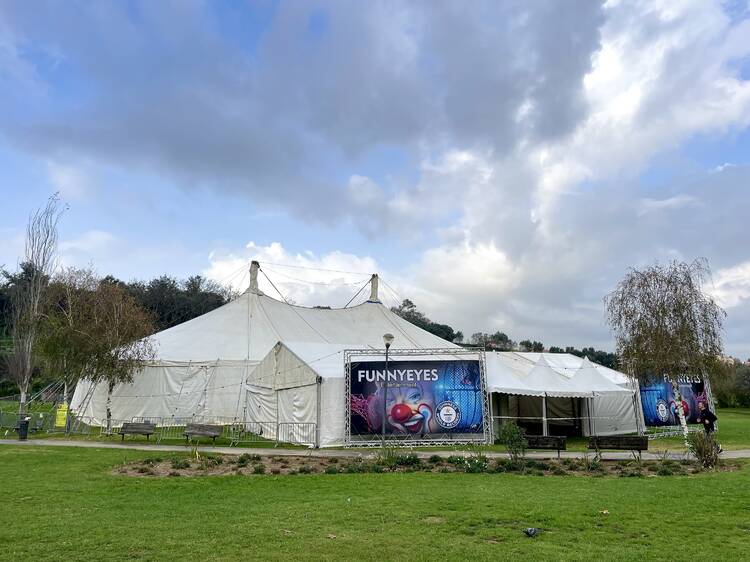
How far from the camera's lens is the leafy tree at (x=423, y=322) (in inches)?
3278

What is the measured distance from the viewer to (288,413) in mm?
20109

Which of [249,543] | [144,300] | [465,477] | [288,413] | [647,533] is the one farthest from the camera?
[144,300]

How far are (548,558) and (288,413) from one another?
1524 centimetres

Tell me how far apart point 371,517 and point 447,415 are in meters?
12.1

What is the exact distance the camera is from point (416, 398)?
19.4 metres

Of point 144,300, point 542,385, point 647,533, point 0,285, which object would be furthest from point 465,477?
point 0,285

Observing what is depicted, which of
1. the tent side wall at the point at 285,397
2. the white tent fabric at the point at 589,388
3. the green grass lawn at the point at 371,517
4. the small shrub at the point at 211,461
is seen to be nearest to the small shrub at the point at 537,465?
the green grass lawn at the point at 371,517

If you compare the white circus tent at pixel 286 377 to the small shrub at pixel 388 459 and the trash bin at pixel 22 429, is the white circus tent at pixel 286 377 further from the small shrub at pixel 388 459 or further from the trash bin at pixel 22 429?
the small shrub at pixel 388 459

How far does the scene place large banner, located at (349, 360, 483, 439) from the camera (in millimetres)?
19016

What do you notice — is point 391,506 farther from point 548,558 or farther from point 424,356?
point 424,356

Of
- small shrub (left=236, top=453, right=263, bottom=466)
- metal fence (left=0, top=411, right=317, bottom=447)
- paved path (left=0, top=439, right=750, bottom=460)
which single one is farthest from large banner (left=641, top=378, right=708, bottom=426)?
small shrub (left=236, top=453, right=263, bottom=466)

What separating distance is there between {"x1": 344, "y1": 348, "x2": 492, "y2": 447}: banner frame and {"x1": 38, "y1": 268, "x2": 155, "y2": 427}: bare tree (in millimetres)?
9471

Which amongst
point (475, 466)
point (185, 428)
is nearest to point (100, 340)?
point (185, 428)

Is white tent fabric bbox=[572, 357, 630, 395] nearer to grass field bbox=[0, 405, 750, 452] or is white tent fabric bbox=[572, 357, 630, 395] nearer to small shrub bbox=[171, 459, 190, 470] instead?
grass field bbox=[0, 405, 750, 452]
